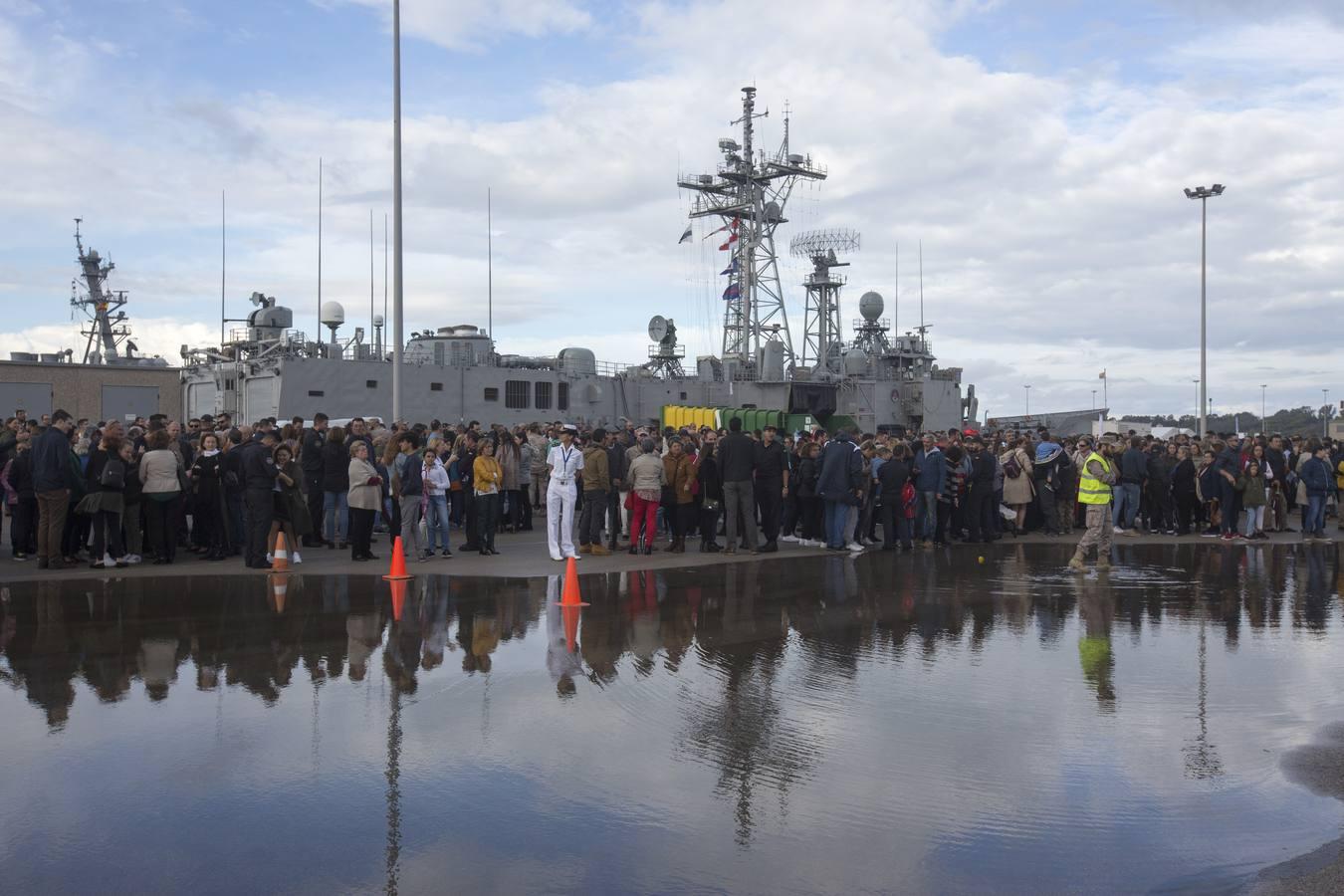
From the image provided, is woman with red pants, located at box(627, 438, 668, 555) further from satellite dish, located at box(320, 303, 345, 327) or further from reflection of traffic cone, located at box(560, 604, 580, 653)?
satellite dish, located at box(320, 303, 345, 327)

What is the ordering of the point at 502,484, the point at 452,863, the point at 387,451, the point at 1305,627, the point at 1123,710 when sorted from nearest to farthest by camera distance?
the point at 452,863
the point at 1123,710
the point at 1305,627
the point at 387,451
the point at 502,484

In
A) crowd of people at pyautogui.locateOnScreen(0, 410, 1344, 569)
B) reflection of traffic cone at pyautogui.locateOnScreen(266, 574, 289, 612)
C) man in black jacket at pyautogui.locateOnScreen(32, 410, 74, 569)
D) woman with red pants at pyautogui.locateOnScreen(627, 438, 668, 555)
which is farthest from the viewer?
woman with red pants at pyautogui.locateOnScreen(627, 438, 668, 555)

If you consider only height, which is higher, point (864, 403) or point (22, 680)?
point (864, 403)

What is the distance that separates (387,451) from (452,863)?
36.9 feet

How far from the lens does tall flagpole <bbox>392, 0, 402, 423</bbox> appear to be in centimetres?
2038

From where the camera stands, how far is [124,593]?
38.5 feet

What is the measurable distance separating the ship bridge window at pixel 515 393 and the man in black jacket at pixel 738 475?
23034 millimetres

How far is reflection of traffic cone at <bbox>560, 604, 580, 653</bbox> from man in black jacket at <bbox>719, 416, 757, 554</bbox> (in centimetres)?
529

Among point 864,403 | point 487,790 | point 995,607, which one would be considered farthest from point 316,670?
point 864,403

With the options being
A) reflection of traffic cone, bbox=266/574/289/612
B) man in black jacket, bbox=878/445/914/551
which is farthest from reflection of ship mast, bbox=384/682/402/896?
man in black jacket, bbox=878/445/914/551

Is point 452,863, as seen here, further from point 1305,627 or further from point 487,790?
point 1305,627

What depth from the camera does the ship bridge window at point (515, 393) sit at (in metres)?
37.9

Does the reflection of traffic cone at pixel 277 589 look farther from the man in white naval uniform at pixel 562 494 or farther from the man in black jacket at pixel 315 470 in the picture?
the man in white naval uniform at pixel 562 494

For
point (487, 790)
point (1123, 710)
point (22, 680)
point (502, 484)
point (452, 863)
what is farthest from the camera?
point (502, 484)
